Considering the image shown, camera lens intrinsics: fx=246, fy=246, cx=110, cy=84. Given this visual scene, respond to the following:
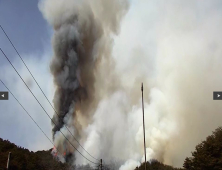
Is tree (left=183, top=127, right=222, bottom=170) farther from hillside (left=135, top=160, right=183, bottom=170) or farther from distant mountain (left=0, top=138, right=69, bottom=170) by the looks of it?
distant mountain (left=0, top=138, right=69, bottom=170)

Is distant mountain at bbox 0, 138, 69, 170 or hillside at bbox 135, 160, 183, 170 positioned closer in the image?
distant mountain at bbox 0, 138, 69, 170

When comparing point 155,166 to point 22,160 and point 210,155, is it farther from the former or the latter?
point 22,160

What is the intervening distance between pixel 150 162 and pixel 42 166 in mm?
45873

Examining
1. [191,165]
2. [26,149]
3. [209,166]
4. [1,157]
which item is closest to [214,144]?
[209,166]

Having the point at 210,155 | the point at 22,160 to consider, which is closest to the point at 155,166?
the point at 210,155

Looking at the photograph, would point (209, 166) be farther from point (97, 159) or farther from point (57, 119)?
point (97, 159)

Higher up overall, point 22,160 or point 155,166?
point 22,160

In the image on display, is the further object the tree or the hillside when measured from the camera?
the hillside

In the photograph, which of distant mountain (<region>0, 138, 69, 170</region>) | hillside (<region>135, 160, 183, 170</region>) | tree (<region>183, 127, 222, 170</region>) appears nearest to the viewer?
tree (<region>183, 127, 222, 170</region>)

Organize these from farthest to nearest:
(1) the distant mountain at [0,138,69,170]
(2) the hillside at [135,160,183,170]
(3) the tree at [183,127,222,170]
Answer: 1. (2) the hillside at [135,160,183,170]
2. (1) the distant mountain at [0,138,69,170]
3. (3) the tree at [183,127,222,170]

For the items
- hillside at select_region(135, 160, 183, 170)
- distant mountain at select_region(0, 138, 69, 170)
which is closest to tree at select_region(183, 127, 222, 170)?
hillside at select_region(135, 160, 183, 170)

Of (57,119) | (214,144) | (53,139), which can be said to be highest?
(57,119)

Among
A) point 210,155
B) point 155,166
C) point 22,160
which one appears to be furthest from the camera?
point 155,166

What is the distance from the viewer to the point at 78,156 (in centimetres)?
11156
